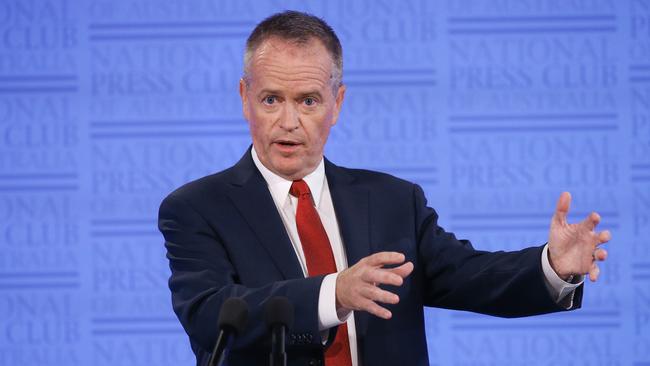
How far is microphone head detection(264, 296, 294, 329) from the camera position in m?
1.69

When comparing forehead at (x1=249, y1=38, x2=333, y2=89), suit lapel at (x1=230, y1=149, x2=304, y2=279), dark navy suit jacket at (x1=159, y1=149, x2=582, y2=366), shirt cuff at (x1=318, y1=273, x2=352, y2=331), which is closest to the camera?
shirt cuff at (x1=318, y1=273, x2=352, y2=331)

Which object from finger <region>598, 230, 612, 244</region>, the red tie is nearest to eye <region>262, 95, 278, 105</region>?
the red tie

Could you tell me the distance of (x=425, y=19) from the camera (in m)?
3.73

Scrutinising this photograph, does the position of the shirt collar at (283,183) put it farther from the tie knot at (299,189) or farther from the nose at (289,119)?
the nose at (289,119)

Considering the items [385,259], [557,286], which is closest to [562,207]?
[557,286]

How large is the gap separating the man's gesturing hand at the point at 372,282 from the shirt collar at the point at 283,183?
487 millimetres

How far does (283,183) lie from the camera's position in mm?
2309

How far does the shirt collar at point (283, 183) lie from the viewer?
2.30 metres

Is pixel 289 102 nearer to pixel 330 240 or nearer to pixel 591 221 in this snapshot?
pixel 330 240

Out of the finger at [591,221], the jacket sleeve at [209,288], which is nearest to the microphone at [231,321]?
the jacket sleeve at [209,288]

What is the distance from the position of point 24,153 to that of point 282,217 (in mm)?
1888

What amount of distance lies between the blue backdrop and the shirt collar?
136 centimetres

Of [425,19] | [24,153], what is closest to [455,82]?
[425,19]

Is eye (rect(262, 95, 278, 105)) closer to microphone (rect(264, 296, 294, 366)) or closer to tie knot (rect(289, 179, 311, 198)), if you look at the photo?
tie knot (rect(289, 179, 311, 198))
